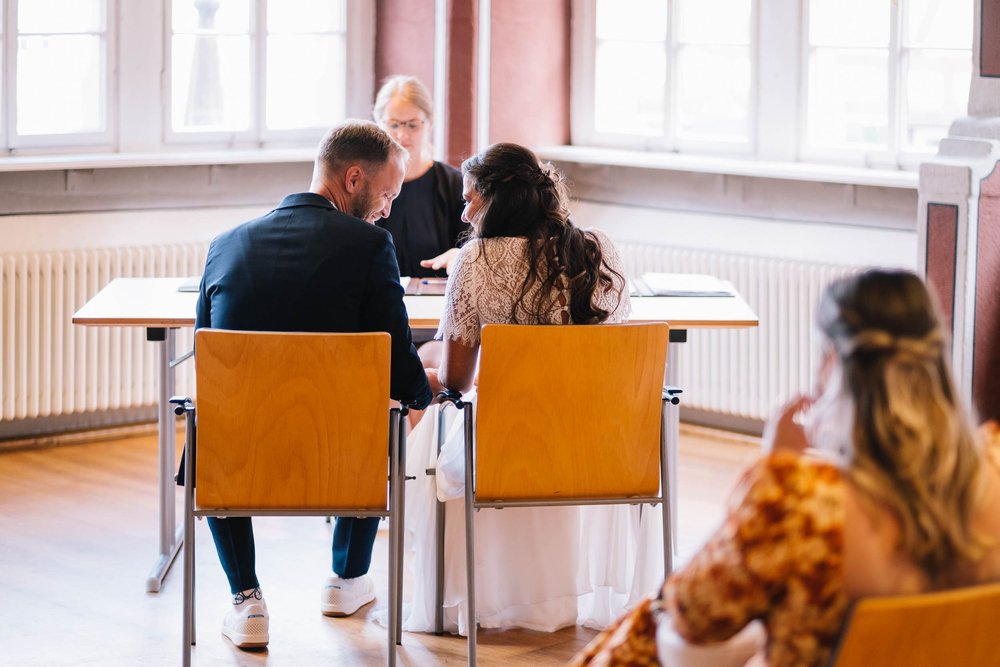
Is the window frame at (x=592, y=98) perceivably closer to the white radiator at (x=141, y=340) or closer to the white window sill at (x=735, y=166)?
the white window sill at (x=735, y=166)

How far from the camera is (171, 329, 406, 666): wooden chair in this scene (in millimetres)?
3014

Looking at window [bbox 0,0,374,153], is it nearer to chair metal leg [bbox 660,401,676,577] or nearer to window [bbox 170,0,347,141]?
window [bbox 170,0,347,141]

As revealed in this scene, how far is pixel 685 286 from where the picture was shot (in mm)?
4246

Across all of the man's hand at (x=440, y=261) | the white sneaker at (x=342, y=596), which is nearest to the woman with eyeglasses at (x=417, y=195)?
the man's hand at (x=440, y=261)

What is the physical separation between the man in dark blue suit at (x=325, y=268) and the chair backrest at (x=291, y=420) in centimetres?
24

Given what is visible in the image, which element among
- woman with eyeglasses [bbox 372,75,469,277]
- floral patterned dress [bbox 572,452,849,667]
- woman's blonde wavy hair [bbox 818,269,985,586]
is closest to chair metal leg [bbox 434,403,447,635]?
woman with eyeglasses [bbox 372,75,469,277]

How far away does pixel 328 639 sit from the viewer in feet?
12.0

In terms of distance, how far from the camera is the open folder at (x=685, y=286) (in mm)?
4152

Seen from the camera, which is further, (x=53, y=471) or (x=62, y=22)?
(x=62, y=22)

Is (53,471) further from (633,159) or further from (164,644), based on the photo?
(633,159)

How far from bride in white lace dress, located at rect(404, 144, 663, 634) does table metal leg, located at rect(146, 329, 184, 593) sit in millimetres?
695

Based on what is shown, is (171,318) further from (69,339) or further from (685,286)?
(69,339)

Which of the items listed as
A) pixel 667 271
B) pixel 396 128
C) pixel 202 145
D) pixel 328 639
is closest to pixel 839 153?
pixel 667 271

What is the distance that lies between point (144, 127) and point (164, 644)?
9.08ft
